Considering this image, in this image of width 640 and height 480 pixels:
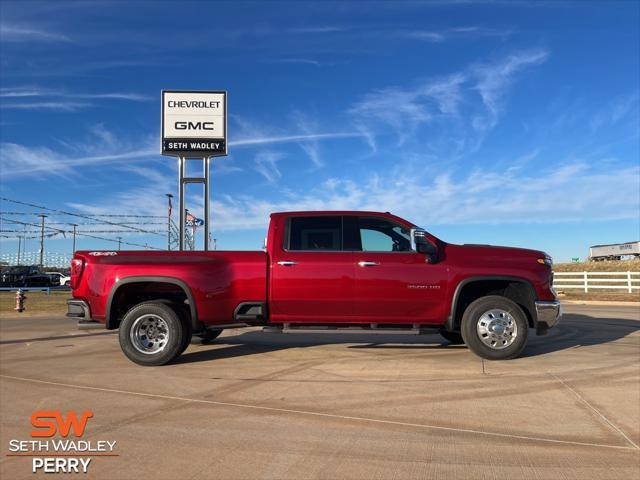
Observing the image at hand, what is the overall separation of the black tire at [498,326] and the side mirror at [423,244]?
900 millimetres

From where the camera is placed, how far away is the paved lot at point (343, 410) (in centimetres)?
348

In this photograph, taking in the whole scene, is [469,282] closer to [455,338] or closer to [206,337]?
[455,338]

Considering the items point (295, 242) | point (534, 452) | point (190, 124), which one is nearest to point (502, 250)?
point (295, 242)

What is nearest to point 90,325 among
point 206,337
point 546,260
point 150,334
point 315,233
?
point 150,334

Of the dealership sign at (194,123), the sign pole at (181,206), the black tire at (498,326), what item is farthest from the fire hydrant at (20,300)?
the black tire at (498,326)

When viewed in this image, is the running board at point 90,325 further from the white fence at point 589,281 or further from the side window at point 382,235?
the white fence at point 589,281

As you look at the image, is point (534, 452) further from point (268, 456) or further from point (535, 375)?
point (535, 375)

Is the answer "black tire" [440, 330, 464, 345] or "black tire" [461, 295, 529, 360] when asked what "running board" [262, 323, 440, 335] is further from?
"black tire" [440, 330, 464, 345]

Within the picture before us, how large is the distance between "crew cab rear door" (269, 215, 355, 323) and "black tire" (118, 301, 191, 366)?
129cm

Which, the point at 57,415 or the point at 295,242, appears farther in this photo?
the point at 295,242

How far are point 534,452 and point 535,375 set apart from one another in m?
2.59

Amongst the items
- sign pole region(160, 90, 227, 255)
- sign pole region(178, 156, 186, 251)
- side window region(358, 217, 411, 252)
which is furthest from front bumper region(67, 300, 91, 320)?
sign pole region(160, 90, 227, 255)

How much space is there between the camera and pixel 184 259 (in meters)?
6.76

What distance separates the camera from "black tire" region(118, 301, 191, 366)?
668cm
